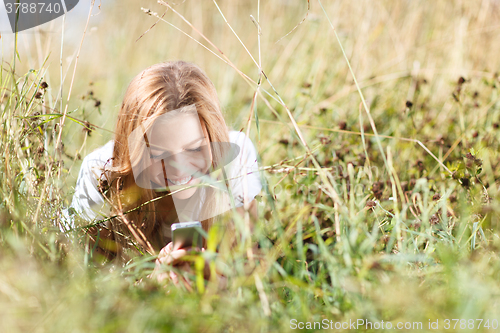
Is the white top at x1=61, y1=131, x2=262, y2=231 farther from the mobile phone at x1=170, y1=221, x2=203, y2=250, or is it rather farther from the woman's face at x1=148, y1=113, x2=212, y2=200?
the mobile phone at x1=170, y1=221, x2=203, y2=250

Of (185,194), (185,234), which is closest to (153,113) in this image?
(185,194)

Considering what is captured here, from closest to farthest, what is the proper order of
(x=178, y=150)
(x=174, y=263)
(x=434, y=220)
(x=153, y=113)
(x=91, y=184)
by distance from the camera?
1. (x=174, y=263)
2. (x=434, y=220)
3. (x=178, y=150)
4. (x=153, y=113)
5. (x=91, y=184)

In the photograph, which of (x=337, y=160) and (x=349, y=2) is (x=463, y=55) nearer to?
(x=349, y=2)

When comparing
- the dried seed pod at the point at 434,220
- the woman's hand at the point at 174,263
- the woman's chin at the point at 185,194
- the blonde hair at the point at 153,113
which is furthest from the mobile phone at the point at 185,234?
the dried seed pod at the point at 434,220

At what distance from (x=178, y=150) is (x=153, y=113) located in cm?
21

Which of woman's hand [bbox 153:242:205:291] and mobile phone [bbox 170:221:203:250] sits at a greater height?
mobile phone [bbox 170:221:203:250]

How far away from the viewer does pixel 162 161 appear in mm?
1356

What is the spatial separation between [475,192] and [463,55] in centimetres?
142

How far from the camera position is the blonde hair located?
139 centimetres

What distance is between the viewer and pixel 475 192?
51.7 inches

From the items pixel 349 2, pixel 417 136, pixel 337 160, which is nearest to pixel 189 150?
pixel 337 160

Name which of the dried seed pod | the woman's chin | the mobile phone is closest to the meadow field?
the dried seed pod

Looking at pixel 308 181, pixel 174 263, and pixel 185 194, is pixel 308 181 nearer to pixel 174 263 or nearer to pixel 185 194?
pixel 185 194

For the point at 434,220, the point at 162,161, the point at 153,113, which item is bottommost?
the point at 434,220
